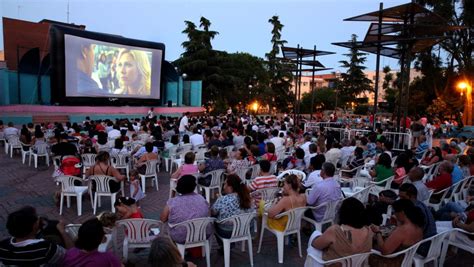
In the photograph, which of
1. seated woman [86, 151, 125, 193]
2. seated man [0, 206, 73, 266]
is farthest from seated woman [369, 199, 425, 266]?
seated woman [86, 151, 125, 193]

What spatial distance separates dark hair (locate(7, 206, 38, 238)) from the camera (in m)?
2.68

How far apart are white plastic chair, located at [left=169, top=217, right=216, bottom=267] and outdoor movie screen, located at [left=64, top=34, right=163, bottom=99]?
19285mm

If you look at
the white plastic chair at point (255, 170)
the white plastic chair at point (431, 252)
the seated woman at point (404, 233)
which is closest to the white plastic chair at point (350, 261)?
the seated woman at point (404, 233)

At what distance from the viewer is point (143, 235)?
12.7 ft

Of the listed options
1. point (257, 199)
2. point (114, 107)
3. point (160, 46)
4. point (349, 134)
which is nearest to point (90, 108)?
point (114, 107)

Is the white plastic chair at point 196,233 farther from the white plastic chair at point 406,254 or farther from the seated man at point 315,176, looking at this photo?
the seated man at point 315,176

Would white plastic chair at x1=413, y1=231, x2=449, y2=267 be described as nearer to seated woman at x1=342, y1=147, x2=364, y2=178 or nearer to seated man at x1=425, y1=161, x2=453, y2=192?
seated man at x1=425, y1=161, x2=453, y2=192

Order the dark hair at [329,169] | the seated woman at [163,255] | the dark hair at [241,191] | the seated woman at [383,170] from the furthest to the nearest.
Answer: the seated woman at [383,170] < the dark hair at [329,169] < the dark hair at [241,191] < the seated woman at [163,255]

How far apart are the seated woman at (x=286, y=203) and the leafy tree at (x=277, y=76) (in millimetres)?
34641

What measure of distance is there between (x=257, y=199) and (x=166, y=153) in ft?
16.4

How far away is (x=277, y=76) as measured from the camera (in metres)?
39.9

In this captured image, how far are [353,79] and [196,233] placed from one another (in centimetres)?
4429

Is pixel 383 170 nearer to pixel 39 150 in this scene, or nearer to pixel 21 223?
pixel 21 223

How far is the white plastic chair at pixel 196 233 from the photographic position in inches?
148
